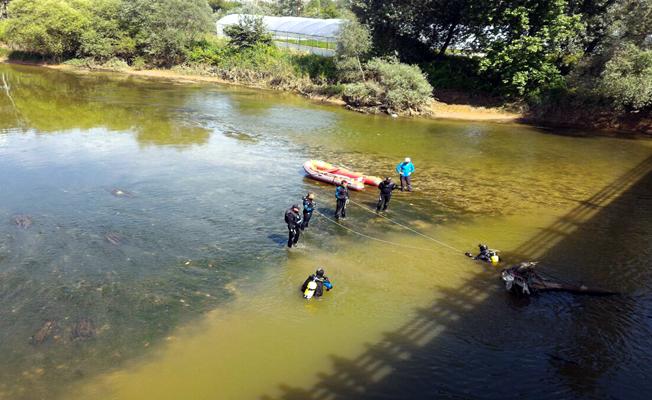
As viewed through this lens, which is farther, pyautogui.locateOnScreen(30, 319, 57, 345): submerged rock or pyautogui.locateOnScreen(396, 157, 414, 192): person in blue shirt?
pyautogui.locateOnScreen(396, 157, 414, 192): person in blue shirt

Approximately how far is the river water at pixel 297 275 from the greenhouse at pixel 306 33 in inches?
1136

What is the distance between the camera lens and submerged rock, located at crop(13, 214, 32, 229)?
15.6 metres

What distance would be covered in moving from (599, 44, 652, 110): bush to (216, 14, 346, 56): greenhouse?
26.4m

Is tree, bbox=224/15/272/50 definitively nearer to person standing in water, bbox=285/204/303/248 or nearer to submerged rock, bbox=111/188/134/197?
submerged rock, bbox=111/188/134/197

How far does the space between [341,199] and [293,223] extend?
3.06 meters

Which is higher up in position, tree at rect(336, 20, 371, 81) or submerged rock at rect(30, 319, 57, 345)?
tree at rect(336, 20, 371, 81)

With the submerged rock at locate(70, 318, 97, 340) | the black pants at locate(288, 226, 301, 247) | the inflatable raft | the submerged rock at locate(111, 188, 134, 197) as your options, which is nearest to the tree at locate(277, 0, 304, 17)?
the inflatable raft

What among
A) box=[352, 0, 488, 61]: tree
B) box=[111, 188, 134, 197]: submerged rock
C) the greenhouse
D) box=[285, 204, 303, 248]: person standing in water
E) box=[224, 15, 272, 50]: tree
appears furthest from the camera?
box=[224, 15, 272, 50]: tree

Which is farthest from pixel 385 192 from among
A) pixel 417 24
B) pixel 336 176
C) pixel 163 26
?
pixel 163 26

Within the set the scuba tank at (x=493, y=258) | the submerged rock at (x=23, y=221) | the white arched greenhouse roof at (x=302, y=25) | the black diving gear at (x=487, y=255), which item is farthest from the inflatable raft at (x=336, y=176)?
the white arched greenhouse roof at (x=302, y=25)

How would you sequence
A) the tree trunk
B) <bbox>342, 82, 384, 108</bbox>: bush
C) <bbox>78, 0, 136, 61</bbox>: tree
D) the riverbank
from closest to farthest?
the riverbank, <bbox>342, 82, 384, 108</bbox>: bush, the tree trunk, <bbox>78, 0, 136, 61</bbox>: tree

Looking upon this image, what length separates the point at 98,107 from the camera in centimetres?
3581

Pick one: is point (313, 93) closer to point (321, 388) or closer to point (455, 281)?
point (455, 281)

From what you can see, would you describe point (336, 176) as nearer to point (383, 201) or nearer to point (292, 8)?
point (383, 201)
